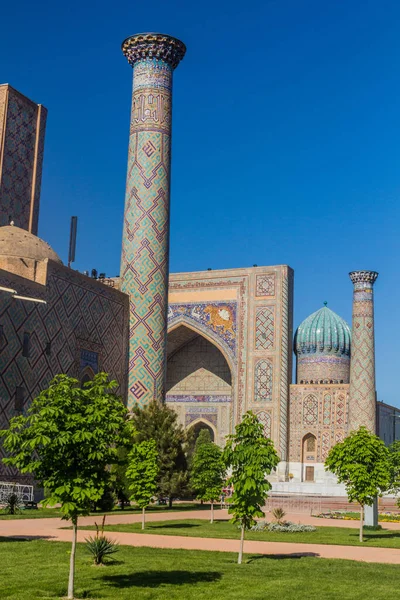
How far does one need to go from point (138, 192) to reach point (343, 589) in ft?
45.5

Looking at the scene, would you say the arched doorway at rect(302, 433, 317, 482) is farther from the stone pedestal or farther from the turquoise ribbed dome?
the stone pedestal

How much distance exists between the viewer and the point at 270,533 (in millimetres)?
12602

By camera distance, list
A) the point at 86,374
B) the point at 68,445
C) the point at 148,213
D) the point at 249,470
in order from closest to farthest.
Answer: the point at 68,445 → the point at 249,470 → the point at 86,374 → the point at 148,213

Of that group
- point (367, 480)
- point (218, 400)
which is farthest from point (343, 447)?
point (218, 400)

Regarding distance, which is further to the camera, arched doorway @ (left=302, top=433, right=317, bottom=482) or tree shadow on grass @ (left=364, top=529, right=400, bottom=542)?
arched doorway @ (left=302, top=433, right=317, bottom=482)

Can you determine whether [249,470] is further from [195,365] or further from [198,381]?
[195,365]

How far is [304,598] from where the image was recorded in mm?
6273

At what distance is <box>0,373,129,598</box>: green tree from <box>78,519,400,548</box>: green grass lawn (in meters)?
5.47

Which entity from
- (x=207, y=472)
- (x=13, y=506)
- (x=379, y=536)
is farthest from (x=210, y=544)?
(x=207, y=472)

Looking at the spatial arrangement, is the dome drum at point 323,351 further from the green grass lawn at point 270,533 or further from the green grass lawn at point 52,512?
the green grass lawn at point 270,533

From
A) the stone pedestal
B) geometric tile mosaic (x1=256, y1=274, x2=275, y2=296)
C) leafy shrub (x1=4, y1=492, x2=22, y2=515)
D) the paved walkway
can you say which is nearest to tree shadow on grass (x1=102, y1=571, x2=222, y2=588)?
the paved walkway

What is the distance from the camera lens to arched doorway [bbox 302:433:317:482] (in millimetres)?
26453

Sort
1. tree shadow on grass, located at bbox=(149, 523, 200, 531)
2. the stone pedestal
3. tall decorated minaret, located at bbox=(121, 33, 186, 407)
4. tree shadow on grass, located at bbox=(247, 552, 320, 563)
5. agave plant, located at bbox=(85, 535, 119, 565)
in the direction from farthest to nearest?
tall decorated minaret, located at bbox=(121, 33, 186, 407)
the stone pedestal
tree shadow on grass, located at bbox=(149, 523, 200, 531)
tree shadow on grass, located at bbox=(247, 552, 320, 563)
agave plant, located at bbox=(85, 535, 119, 565)

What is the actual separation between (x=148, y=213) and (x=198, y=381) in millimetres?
11511
